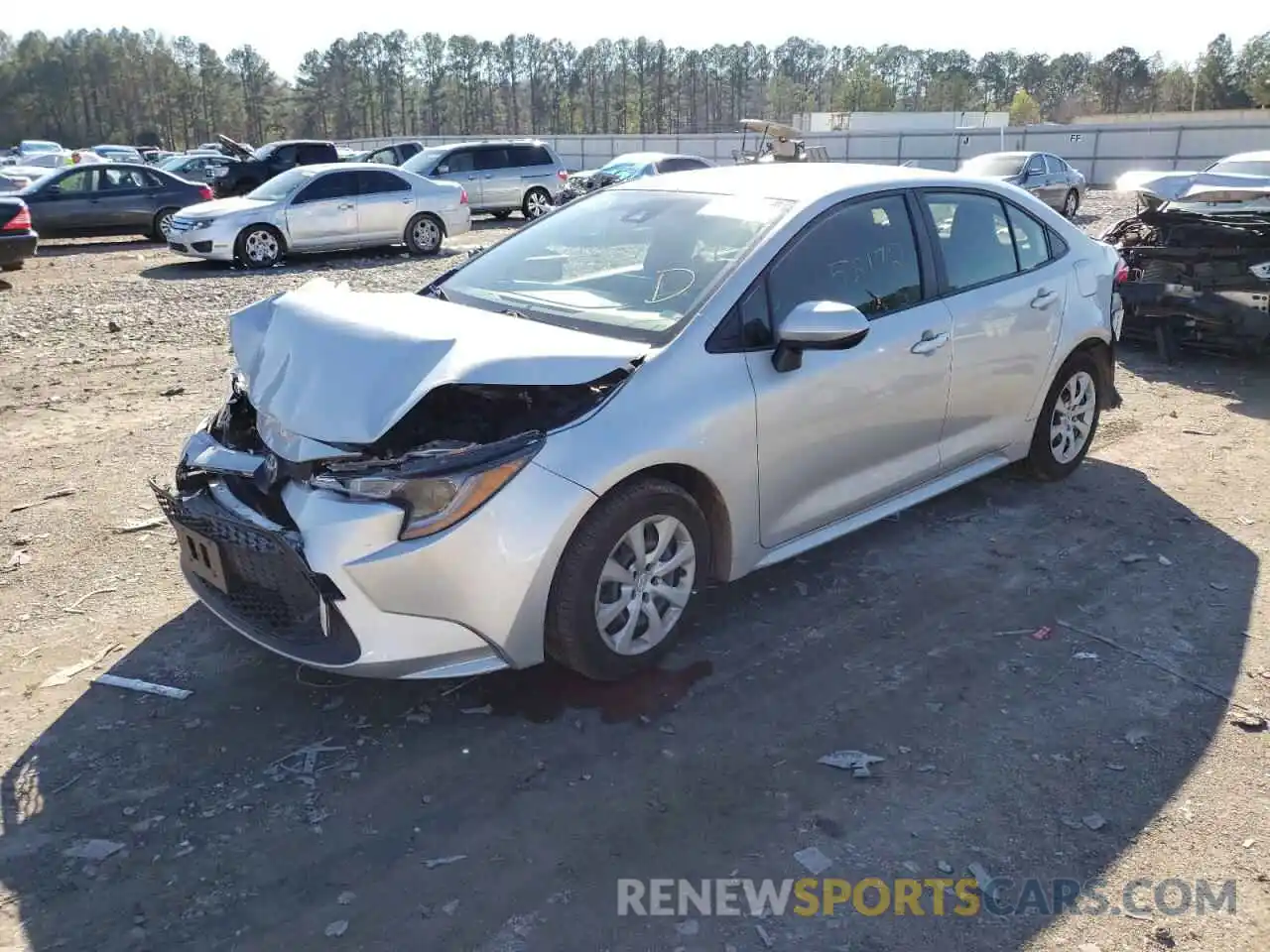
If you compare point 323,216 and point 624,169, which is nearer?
point 323,216

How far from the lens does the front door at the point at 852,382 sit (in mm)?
3857

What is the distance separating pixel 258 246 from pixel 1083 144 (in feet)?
110

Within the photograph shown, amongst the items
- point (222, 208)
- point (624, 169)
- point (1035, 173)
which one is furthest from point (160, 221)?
point (1035, 173)

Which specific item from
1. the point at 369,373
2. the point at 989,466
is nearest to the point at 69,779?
the point at 369,373

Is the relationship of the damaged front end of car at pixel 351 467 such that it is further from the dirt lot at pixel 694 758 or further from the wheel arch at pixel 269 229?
the wheel arch at pixel 269 229

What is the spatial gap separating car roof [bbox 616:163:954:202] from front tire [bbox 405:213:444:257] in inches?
485

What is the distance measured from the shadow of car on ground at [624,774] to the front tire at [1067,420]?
1.27 meters

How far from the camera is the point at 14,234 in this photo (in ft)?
44.4

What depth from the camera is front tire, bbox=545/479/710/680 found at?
130 inches

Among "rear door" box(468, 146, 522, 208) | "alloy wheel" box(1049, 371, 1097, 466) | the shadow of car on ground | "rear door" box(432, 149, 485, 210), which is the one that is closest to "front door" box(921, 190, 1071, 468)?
"alloy wheel" box(1049, 371, 1097, 466)

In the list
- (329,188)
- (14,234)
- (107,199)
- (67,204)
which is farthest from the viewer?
(107,199)

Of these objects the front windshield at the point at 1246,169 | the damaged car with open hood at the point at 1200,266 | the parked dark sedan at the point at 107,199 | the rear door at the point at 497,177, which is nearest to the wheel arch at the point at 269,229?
the parked dark sedan at the point at 107,199

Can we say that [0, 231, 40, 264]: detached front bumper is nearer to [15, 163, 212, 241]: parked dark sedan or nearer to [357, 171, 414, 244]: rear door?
[15, 163, 212, 241]: parked dark sedan

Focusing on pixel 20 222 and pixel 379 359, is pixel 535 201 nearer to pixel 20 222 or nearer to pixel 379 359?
pixel 20 222
